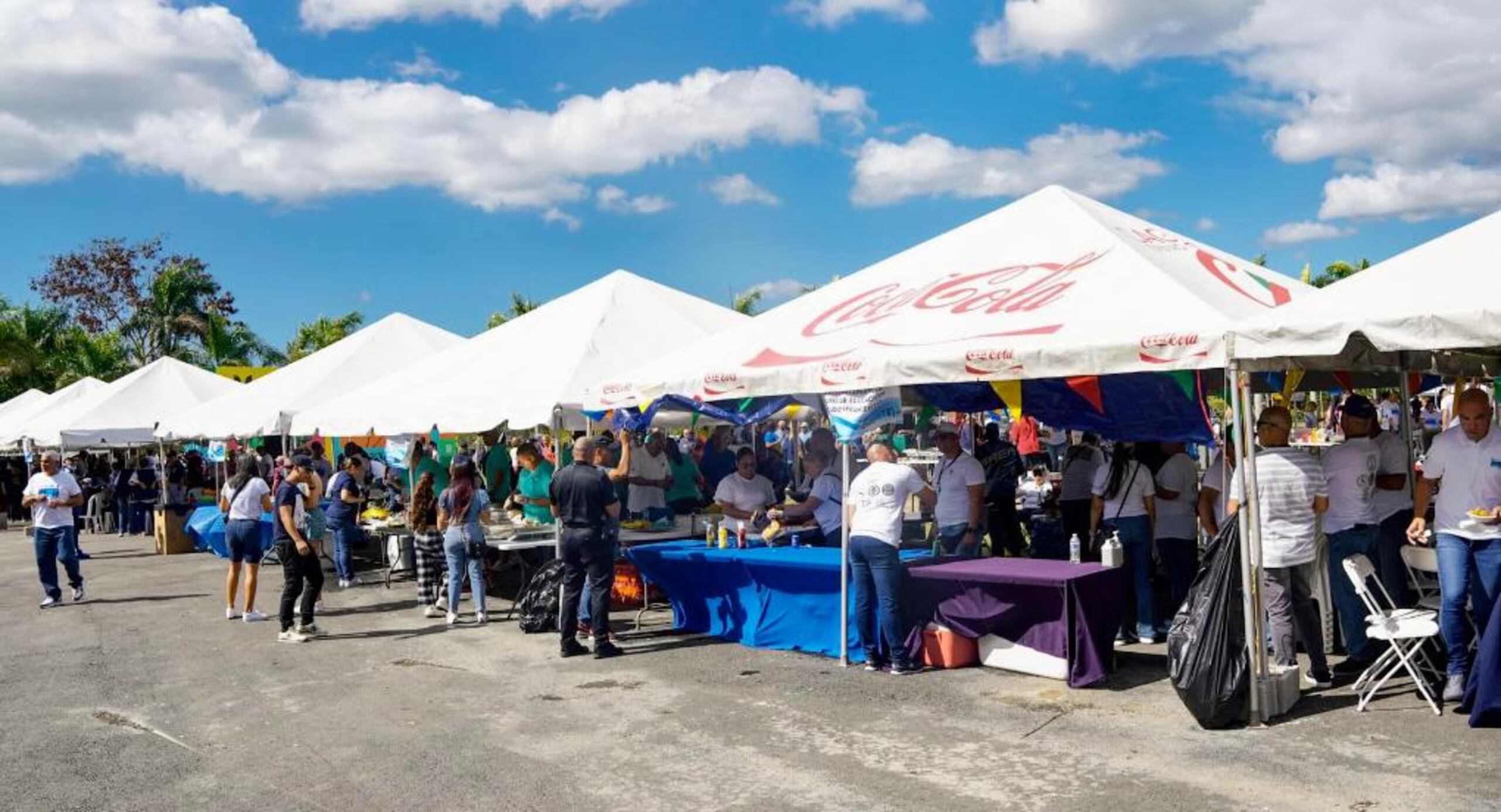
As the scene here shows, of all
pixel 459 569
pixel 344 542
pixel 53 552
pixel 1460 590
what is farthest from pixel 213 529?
pixel 1460 590

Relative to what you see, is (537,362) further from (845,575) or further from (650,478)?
(845,575)

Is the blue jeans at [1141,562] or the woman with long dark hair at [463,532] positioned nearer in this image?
the blue jeans at [1141,562]

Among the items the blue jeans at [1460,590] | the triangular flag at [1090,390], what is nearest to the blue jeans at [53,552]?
the triangular flag at [1090,390]

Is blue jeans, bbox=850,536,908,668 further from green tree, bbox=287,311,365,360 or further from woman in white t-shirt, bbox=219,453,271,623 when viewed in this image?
green tree, bbox=287,311,365,360

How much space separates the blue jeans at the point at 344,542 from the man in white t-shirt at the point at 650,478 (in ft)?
10.9

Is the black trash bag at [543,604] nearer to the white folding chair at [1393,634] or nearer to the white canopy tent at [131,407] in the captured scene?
the white folding chair at [1393,634]

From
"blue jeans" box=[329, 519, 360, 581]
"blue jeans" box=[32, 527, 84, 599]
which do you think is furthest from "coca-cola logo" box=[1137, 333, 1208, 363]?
"blue jeans" box=[32, 527, 84, 599]

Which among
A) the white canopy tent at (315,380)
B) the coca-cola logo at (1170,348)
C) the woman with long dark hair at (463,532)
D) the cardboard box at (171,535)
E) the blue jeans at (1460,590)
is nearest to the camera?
the blue jeans at (1460,590)

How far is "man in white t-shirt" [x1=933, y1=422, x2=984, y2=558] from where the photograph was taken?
30.8 feet

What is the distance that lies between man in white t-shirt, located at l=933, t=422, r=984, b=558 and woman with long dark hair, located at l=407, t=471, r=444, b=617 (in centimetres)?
495

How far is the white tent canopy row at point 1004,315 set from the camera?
7332 mm

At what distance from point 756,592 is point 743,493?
1.71 meters

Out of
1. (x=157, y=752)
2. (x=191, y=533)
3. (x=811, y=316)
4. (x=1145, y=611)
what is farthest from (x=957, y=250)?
(x=191, y=533)

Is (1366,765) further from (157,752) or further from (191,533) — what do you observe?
(191,533)
